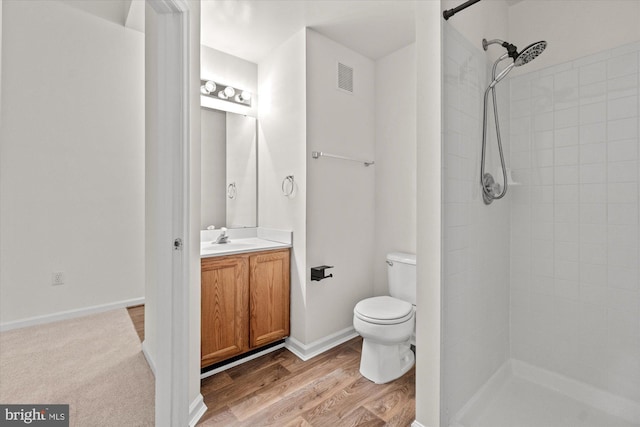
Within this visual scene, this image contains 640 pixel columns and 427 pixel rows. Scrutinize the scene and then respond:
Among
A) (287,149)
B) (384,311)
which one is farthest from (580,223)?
(287,149)

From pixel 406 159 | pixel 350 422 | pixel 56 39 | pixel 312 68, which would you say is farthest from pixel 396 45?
pixel 56 39

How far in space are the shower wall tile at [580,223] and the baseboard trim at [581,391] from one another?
0.12 feet

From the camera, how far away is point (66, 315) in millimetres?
2830

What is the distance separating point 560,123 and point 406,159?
3.44ft

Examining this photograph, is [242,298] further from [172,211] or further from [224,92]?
[224,92]

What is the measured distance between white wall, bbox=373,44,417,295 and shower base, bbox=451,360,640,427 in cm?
110

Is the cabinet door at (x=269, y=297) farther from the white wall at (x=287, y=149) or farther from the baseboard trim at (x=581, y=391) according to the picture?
the baseboard trim at (x=581, y=391)

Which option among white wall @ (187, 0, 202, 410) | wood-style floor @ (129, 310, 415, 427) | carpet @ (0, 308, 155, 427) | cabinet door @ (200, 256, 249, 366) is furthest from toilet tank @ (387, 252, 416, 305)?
carpet @ (0, 308, 155, 427)

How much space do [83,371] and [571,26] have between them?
3768 mm

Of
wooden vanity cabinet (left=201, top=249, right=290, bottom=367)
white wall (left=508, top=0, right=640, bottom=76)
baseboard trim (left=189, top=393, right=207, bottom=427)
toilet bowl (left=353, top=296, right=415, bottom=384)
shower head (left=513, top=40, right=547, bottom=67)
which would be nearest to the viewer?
shower head (left=513, top=40, right=547, bottom=67)

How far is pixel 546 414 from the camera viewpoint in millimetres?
1673

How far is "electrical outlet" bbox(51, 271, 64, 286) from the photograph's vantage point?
9.07ft

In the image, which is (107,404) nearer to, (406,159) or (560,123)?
(406,159)

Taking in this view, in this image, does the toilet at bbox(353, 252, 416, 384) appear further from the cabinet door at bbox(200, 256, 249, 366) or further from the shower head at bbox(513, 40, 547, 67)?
the shower head at bbox(513, 40, 547, 67)
